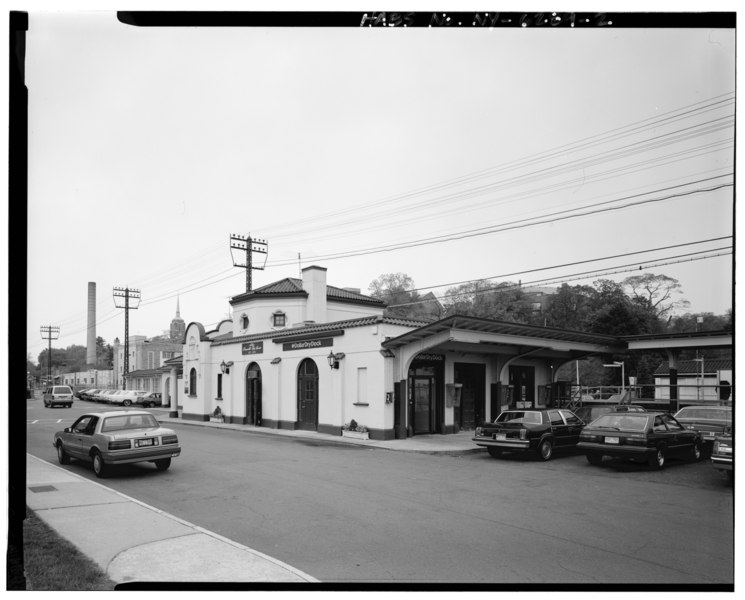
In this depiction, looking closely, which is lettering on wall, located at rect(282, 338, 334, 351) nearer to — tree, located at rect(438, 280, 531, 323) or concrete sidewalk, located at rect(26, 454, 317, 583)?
concrete sidewalk, located at rect(26, 454, 317, 583)

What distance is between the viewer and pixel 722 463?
34.7 ft

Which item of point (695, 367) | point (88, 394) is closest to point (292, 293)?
point (88, 394)

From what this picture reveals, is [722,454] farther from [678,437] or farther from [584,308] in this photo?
[584,308]

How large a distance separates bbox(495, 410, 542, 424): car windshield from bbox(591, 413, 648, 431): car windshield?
5.44 ft

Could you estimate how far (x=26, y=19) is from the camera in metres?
6.03

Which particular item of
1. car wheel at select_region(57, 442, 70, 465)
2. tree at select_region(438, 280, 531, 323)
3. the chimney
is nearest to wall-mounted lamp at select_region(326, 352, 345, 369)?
the chimney

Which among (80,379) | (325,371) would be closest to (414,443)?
(325,371)

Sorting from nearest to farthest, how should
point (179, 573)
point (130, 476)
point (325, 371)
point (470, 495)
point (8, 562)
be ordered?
1. point (8, 562)
2. point (179, 573)
3. point (470, 495)
4. point (130, 476)
5. point (325, 371)

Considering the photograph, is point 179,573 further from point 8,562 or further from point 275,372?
point 275,372

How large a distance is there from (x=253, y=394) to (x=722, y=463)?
20.7m

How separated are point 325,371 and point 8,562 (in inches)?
681

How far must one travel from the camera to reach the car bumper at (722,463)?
10469 mm

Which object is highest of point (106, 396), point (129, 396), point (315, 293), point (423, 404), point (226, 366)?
point (315, 293)

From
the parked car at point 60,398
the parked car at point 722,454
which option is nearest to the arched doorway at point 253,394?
the parked car at point 60,398
